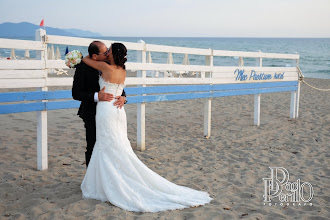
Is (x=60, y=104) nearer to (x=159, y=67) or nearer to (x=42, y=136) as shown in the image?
(x=42, y=136)

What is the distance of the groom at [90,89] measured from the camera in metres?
4.30

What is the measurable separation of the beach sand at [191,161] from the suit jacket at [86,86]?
1.02 metres

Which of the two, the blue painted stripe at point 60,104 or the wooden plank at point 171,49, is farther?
the wooden plank at point 171,49

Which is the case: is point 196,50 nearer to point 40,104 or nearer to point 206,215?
point 40,104

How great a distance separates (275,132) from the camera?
895 centimetres

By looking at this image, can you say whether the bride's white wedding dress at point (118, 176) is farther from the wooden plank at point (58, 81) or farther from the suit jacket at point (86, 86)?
the wooden plank at point (58, 81)

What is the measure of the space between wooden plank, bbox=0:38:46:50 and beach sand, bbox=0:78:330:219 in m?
1.74

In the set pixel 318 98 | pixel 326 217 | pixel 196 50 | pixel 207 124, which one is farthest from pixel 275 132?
pixel 318 98

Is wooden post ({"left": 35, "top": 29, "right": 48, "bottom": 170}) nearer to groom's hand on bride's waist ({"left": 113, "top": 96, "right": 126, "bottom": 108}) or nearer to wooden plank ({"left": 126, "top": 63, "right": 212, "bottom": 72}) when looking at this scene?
wooden plank ({"left": 126, "top": 63, "right": 212, "bottom": 72})

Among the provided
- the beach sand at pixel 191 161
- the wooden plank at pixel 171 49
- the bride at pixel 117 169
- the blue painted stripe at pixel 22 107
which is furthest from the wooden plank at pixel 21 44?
the wooden plank at pixel 171 49

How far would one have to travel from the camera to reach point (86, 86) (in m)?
4.45

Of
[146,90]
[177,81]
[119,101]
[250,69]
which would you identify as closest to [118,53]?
[119,101]

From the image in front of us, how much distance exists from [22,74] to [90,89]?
1320 millimetres

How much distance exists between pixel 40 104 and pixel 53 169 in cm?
99
